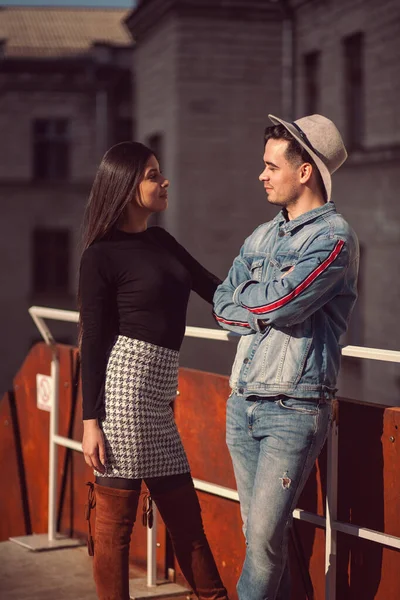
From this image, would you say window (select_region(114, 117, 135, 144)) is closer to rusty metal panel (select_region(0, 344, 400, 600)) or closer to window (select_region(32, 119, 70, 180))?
window (select_region(32, 119, 70, 180))

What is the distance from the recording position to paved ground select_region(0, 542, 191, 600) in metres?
4.88

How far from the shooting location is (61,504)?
588 cm

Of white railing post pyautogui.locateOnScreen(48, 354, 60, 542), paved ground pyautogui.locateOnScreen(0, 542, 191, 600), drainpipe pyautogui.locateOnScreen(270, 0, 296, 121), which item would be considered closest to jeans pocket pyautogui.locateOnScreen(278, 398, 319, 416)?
paved ground pyautogui.locateOnScreen(0, 542, 191, 600)

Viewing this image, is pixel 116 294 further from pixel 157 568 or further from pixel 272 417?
pixel 157 568

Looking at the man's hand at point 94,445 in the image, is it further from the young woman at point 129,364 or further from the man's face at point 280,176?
the man's face at point 280,176

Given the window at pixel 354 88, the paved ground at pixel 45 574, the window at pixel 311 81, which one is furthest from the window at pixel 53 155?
the paved ground at pixel 45 574

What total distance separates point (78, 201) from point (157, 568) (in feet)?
100

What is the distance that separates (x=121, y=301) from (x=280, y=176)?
666mm

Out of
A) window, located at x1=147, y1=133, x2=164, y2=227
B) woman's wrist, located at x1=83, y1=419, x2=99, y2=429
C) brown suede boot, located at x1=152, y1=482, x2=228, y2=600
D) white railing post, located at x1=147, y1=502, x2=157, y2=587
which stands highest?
window, located at x1=147, y1=133, x2=164, y2=227

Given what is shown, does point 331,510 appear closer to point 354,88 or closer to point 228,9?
point 354,88

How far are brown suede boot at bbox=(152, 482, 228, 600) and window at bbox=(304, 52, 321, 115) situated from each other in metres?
16.3

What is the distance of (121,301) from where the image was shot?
372 centimetres

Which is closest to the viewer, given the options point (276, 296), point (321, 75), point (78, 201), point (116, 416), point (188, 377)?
point (276, 296)

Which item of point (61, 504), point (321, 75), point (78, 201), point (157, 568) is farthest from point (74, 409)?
point (78, 201)
